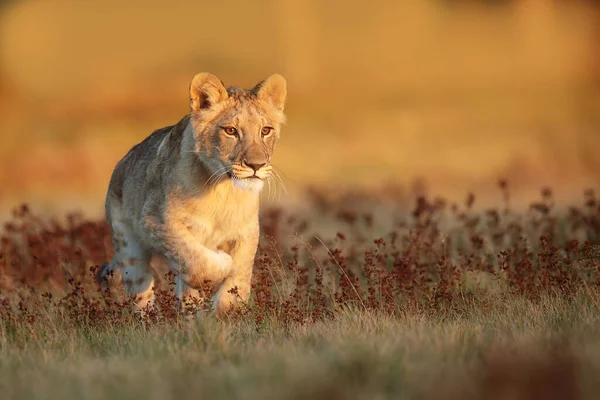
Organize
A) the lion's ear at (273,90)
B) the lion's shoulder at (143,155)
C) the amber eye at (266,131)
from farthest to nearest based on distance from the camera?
the lion's shoulder at (143,155), the lion's ear at (273,90), the amber eye at (266,131)

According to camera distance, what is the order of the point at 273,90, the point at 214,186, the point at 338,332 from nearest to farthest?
the point at 338,332 → the point at 214,186 → the point at 273,90

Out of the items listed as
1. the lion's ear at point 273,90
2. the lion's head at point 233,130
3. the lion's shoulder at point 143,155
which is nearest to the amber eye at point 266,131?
the lion's head at point 233,130

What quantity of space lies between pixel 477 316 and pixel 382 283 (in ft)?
3.85

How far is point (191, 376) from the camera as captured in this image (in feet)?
16.4

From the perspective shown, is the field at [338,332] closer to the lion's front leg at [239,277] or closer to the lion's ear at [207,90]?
the lion's front leg at [239,277]

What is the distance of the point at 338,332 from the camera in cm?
628

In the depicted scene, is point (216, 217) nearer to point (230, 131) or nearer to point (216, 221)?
point (216, 221)

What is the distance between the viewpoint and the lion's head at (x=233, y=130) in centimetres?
741

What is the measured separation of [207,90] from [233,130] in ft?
1.61

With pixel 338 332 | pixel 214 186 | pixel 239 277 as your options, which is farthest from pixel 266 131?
pixel 338 332

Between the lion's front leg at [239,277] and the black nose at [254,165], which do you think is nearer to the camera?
the black nose at [254,165]

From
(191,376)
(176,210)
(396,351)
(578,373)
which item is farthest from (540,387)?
(176,210)

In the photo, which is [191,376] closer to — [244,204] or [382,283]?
[244,204]

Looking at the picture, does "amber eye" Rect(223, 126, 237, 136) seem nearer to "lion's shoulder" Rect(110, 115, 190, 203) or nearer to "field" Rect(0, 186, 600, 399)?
"lion's shoulder" Rect(110, 115, 190, 203)
